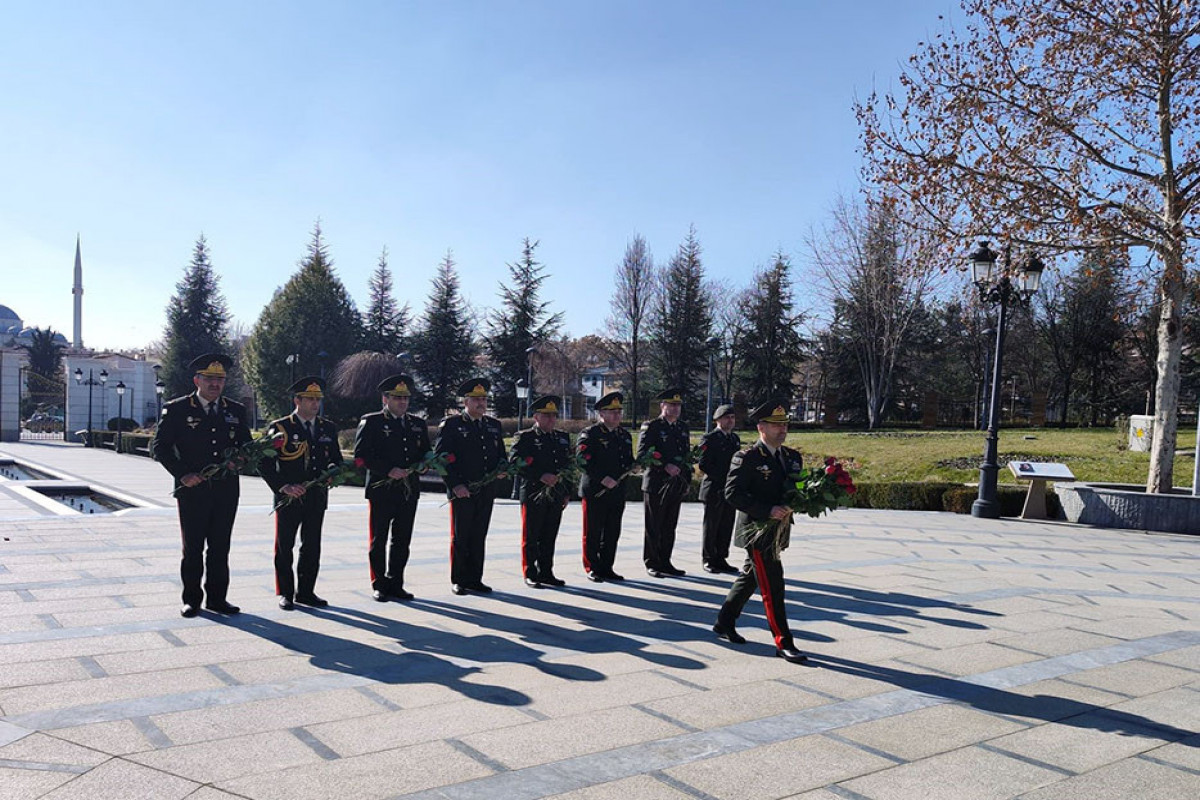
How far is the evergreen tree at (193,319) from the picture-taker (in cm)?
6825

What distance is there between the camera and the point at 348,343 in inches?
2272

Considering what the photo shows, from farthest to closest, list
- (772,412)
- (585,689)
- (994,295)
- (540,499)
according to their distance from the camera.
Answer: (994,295), (540,499), (772,412), (585,689)

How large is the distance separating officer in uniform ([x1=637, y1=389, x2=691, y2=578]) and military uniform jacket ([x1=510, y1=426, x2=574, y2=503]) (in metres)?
1.06

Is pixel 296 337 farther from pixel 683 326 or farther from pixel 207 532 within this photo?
pixel 207 532

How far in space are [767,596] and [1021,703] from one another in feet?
5.79

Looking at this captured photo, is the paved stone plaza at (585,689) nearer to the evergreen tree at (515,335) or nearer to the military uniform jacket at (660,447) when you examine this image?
the military uniform jacket at (660,447)

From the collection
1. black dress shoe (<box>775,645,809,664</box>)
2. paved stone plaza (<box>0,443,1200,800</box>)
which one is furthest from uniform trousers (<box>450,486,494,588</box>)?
black dress shoe (<box>775,645,809,664</box>)

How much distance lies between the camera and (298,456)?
7.66m

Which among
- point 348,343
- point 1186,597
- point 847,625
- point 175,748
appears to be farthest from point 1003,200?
point 348,343

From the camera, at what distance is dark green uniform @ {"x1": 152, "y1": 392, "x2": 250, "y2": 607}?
279 inches

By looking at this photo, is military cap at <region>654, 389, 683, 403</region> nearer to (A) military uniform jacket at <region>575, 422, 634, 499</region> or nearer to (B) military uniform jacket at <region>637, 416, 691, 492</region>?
(B) military uniform jacket at <region>637, 416, 691, 492</region>

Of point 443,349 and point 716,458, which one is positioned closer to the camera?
point 716,458

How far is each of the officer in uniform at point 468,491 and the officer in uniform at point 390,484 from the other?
39cm

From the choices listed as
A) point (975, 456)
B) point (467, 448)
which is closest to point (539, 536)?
point (467, 448)
